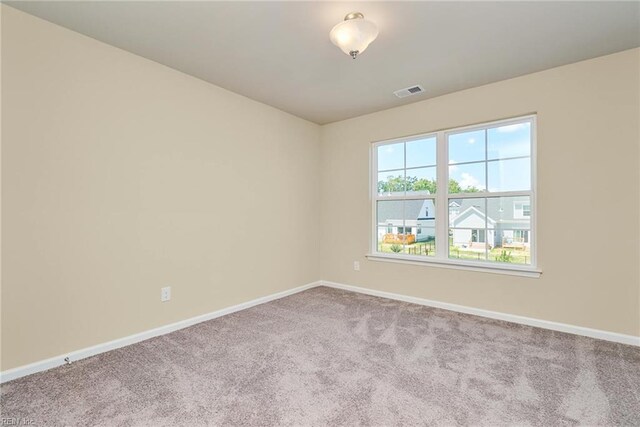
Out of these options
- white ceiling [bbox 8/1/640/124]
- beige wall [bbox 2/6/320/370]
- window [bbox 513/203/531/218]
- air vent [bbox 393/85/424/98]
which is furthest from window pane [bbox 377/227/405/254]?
white ceiling [bbox 8/1/640/124]

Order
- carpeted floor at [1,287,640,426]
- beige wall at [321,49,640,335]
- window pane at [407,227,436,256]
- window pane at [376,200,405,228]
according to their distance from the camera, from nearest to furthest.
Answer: carpeted floor at [1,287,640,426] < beige wall at [321,49,640,335] < window pane at [407,227,436,256] < window pane at [376,200,405,228]

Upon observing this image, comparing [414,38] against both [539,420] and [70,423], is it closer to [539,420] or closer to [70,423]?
[539,420]

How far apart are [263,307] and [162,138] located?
2044 millimetres

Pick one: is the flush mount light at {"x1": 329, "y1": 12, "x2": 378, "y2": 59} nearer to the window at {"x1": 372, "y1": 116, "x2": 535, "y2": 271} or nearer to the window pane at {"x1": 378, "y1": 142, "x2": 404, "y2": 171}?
the window at {"x1": 372, "y1": 116, "x2": 535, "y2": 271}

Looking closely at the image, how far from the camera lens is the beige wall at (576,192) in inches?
98.7

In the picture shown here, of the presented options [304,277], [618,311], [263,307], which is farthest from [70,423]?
[618,311]

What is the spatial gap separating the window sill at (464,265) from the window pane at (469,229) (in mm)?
115

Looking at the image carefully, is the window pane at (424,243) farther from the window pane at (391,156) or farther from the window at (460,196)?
the window pane at (391,156)

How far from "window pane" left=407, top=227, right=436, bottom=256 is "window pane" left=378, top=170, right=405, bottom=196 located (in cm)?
56

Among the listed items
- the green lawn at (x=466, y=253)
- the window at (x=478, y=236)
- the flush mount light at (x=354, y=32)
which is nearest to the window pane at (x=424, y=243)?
the green lawn at (x=466, y=253)

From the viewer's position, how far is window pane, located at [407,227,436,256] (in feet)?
11.8

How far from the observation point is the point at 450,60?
2.64 m

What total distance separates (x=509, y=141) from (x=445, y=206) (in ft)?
2.97

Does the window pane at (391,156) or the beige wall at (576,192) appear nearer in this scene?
the beige wall at (576,192)
